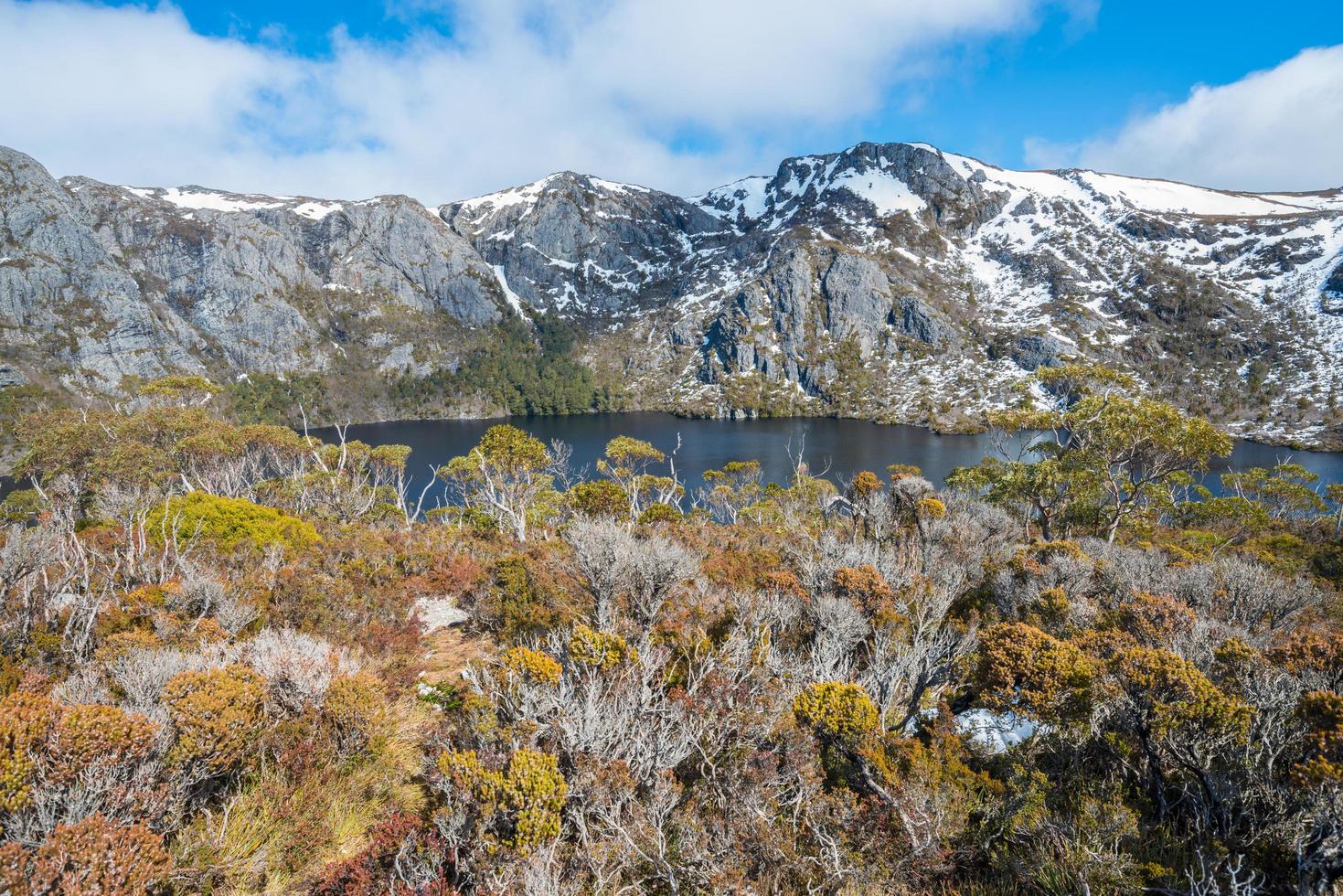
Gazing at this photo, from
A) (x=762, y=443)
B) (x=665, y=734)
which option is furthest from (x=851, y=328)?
(x=665, y=734)

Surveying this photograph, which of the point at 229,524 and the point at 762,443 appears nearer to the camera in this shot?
the point at 229,524

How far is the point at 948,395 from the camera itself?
153 metres

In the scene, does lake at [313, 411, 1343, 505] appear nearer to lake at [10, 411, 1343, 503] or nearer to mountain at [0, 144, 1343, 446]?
lake at [10, 411, 1343, 503]

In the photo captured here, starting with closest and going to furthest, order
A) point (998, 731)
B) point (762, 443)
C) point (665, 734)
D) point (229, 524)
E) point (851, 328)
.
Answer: point (665, 734), point (998, 731), point (229, 524), point (762, 443), point (851, 328)

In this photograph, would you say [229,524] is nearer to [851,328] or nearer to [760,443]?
[760,443]

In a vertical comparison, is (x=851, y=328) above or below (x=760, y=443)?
above

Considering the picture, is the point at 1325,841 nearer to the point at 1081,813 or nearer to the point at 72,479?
the point at 1081,813

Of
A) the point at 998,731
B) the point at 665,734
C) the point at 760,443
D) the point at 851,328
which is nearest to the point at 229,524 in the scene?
the point at 665,734

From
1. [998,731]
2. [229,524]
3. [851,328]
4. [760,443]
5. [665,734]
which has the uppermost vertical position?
[851,328]

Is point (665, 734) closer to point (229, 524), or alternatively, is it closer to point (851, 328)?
point (229, 524)

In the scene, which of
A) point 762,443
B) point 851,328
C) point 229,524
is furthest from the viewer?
point 851,328

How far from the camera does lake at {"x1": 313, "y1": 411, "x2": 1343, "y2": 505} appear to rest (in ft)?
288

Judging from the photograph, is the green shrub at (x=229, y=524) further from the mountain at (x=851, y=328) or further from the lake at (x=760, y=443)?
the mountain at (x=851, y=328)

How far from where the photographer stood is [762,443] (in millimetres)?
113375
